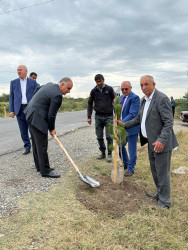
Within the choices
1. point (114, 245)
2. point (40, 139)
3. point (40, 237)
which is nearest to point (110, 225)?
point (114, 245)

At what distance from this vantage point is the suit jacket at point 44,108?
4137mm

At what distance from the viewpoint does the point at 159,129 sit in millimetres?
3301

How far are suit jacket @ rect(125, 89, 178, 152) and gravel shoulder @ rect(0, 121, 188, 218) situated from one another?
2.01 metres

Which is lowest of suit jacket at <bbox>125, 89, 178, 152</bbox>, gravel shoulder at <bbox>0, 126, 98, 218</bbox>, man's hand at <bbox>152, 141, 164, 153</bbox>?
gravel shoulder at <bbox>0, 126, 98, 218</bbox>

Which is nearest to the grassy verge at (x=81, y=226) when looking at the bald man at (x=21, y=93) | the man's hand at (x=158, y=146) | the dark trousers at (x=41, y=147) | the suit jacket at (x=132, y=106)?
the dark trousers at (x=41, y=147)

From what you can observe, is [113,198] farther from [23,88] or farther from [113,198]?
[23,88]

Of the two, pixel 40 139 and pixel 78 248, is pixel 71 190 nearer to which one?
pixel 40 139

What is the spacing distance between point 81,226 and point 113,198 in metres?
0.95

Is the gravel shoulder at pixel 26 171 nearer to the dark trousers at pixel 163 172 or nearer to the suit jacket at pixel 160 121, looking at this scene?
the dark trousers at pixel 163 172

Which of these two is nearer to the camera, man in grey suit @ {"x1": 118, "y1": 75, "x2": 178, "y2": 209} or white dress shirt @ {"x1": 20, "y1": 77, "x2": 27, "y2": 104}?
man in grey suit @ {"x1": 118, "y1": 75, "x2": 178, "y2": 209}

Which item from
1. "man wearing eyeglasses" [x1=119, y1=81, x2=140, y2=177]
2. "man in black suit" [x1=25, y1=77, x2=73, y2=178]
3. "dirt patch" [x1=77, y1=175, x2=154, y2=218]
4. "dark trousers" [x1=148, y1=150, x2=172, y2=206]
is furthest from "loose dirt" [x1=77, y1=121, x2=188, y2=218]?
"man in black suit" [x1=25, y1=77, x2=73, y2=178]

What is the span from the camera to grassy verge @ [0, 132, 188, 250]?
2.66 m

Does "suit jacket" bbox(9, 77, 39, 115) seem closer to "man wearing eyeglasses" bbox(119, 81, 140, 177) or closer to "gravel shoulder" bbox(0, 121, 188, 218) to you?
"gravel shoulder" bbox(0, 121, 188, 218)

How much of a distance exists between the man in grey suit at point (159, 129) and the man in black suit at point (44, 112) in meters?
1.44
